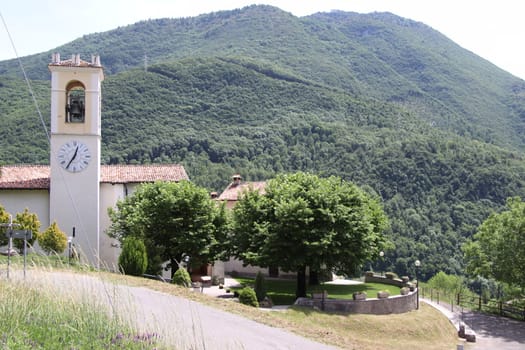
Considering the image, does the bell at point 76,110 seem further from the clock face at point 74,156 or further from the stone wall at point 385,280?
the stone wall at point 385,280

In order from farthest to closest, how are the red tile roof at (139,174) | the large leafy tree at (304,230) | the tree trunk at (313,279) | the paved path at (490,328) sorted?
the tree trunk at (313,279)
the red tile roof at (139,174)
the large leafy tree at (304,230)
the paved path at (490,328)

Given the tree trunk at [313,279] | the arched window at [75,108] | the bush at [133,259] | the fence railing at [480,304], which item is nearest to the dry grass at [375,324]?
the bush at [133,259]

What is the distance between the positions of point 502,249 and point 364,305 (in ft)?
41.2

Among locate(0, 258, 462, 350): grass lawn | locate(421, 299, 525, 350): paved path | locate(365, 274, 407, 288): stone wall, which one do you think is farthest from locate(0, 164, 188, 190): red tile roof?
locate(421, 299, 525, 350): paved path

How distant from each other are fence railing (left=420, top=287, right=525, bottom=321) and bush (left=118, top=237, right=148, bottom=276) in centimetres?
2288

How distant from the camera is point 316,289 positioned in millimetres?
37656

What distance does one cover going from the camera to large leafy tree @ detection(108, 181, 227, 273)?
107ft

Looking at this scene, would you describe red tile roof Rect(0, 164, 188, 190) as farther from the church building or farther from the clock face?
the clock face

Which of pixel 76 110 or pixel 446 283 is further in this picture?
pixel 446 283

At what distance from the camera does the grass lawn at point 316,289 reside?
33312 millimetres

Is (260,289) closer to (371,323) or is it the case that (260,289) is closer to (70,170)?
(371,323)

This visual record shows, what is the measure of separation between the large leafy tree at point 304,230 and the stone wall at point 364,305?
230cm

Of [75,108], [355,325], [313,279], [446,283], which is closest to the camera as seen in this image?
[355,325]

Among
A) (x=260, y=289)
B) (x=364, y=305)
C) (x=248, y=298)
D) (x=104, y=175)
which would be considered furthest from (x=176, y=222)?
(x=364, y=305)
